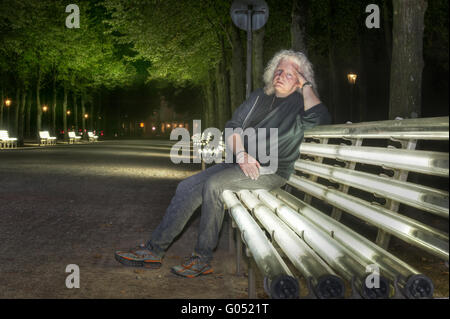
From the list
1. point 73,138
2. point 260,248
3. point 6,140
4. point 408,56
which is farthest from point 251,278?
point 73,138

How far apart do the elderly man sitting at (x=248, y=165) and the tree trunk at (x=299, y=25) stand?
32.7 ft

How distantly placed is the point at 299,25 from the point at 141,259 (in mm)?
10897

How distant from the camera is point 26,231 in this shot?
6.79m

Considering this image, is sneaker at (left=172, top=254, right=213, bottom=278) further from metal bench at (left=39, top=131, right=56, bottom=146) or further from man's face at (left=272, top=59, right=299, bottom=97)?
metal bench at (left=39, top=131, right=56, bottom=146)

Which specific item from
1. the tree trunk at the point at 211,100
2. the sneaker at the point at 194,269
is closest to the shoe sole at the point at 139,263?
the sneaker at the point at 194,269

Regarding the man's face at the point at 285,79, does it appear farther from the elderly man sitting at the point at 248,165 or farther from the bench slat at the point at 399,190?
the bench slat at the point at 399,190

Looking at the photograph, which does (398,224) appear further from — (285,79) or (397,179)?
(285,79)

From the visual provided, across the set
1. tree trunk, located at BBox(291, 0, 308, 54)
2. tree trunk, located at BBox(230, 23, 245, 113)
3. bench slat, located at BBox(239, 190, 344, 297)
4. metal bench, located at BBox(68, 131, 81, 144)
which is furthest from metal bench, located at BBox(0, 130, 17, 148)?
bench slat, located at BBox(239, 190, 344, 297)

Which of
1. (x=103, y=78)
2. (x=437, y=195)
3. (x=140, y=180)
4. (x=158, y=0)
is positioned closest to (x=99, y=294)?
(x=437, y=195)

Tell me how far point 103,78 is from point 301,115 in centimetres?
4363

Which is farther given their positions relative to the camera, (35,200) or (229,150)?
(35,200)

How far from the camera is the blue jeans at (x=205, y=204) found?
14.8 feet
